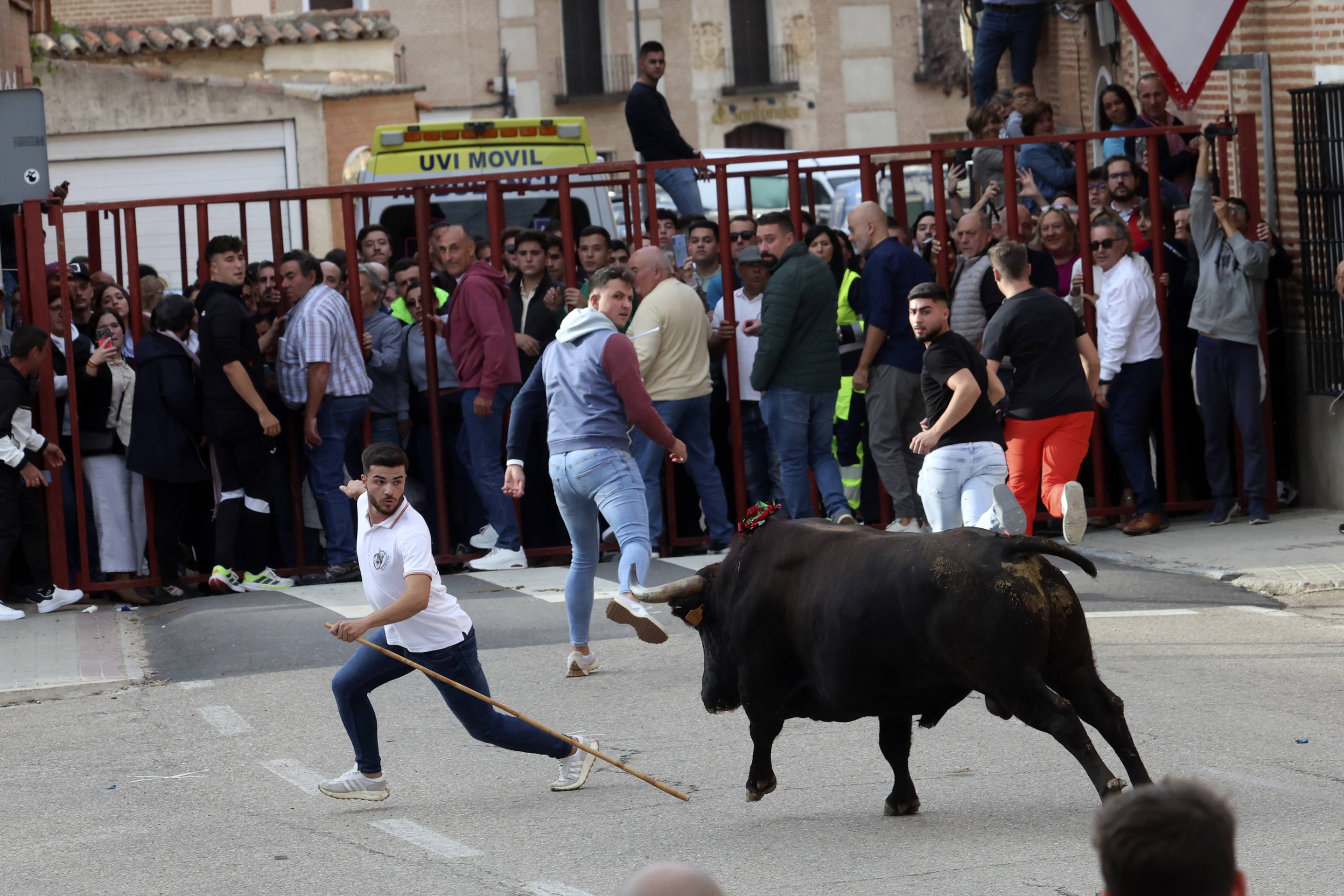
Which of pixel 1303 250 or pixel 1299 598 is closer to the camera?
pixel 1299 598

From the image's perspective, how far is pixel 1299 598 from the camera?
31.7ft

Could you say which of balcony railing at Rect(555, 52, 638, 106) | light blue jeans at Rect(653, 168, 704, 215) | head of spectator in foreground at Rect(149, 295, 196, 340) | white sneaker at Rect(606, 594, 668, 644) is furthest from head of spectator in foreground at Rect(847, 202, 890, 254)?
balcony railing at Rect(555, 52, 638, 106)

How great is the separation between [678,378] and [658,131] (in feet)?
15.1

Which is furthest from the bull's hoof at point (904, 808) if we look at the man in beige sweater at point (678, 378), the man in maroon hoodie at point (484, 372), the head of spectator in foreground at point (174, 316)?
the head of spectator in foreground at point (174, 316)

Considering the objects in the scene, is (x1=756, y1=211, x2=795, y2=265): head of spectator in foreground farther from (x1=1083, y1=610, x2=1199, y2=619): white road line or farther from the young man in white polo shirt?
the young man in white polo shirt

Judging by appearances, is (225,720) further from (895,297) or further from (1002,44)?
(1002,44)

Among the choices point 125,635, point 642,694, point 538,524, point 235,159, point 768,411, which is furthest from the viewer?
point 235,159

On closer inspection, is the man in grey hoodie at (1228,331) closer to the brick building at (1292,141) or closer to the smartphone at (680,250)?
the brick building at (1292,141)

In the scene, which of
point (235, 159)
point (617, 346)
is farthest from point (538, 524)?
point (235, 159)

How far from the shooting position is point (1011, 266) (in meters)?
9.13

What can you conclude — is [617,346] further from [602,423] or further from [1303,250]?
[1303,250]

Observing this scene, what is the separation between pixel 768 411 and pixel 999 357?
7.33ft

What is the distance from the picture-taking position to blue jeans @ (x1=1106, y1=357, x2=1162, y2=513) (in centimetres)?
1170

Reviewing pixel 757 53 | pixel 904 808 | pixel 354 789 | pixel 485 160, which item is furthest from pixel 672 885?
pixel 757 53
